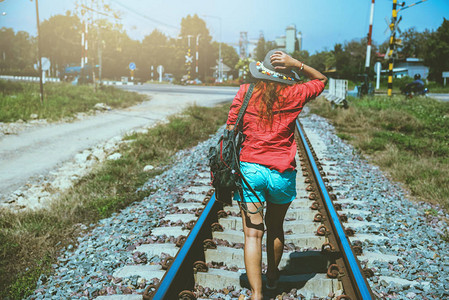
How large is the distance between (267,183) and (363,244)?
1714 millimetres

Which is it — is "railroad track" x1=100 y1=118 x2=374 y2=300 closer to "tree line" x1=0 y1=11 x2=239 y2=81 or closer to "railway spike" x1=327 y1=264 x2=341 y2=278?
"railway spike" x1=327 y1=264 x2=341 y2=278

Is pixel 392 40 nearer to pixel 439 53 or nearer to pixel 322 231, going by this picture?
pixel 322 231

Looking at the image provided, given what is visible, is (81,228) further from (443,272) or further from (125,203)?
(443,272)

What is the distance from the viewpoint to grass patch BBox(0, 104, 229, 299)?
3521mm

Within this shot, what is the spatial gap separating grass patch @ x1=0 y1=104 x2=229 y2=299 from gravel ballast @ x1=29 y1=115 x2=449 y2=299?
17 centimetres

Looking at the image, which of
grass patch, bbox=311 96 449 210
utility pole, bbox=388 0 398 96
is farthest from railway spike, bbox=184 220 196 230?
utility pole, bbox=388 0 398 96

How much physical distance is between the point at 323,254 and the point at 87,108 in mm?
14821

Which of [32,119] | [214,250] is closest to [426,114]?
[214,250]

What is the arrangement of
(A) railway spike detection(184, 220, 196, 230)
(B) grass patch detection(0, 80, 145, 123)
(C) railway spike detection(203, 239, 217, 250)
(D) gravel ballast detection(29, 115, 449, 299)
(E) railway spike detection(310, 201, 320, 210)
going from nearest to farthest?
1. (D) gravel ballast detection(29, 115, 449, 299)
2. (C) railway spike detection(203, 239, 217, 250)
3. (A) railway spike detection(184, 220, 196, 230)
4. (E) railway spike detection(310, 201, 320, 210)
5. (B) grass patch detection(0, 80, 145, 123)

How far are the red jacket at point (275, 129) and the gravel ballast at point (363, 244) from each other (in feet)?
4.36

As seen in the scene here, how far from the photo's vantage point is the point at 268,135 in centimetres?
249

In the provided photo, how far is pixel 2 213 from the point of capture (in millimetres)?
5152

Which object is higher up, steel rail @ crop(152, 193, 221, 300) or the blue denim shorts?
the blue denim shorts

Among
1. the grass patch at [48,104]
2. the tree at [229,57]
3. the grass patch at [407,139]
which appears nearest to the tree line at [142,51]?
the tree at [229,57]
